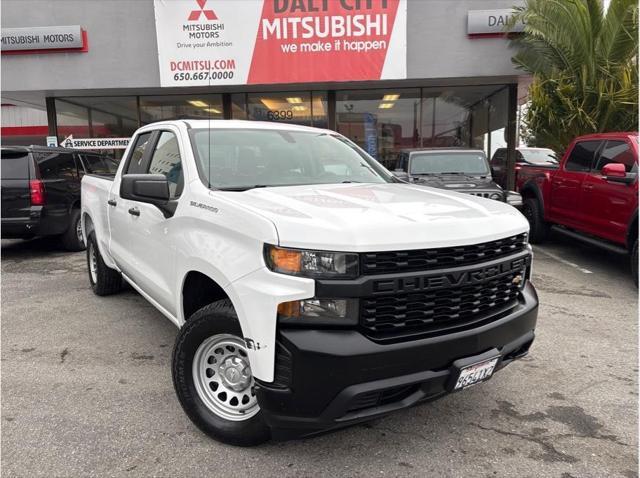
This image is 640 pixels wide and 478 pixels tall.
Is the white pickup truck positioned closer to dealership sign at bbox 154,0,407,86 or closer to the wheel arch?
the wheel arch

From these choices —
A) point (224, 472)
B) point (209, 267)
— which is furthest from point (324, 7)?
point (224, 472)

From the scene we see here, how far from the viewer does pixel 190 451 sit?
8.83ft

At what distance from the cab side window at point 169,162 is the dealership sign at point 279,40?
836 centimetres

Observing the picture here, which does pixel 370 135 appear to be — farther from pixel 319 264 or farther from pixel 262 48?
pixel 319 264

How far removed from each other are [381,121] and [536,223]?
709 centimetres

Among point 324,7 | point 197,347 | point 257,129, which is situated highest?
point 324,7

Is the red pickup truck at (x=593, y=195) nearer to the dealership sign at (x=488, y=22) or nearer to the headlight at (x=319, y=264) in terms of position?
the dealership sign at (x=488, y=22)

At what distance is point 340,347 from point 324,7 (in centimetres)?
1106

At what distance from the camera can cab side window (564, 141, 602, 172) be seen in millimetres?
7164

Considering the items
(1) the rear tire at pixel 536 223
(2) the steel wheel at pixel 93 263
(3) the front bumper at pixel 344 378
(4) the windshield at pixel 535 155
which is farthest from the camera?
(4) the windshield at pixel 535 155

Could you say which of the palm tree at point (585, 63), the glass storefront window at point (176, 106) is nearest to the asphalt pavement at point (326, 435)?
the palm tree at point (585, 63)

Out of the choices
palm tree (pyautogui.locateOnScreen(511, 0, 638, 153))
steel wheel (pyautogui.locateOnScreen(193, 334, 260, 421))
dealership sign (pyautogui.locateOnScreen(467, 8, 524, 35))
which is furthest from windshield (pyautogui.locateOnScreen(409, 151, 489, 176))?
steel wheel (pyautogui.locateOnScreen(193, 334, 260, 421))

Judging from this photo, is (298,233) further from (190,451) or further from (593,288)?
(593,288)

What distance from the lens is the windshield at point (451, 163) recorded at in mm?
9414
